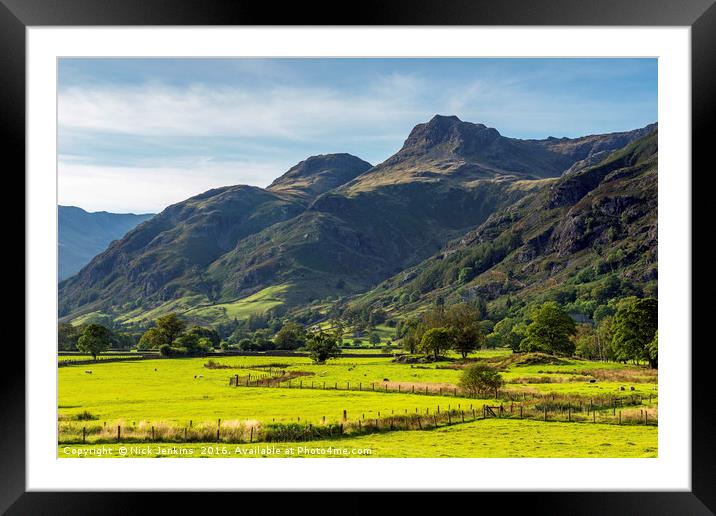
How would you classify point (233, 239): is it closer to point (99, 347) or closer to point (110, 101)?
point (110, 101)

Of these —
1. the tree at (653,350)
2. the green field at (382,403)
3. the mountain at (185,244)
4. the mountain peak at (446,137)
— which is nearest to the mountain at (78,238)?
the mountain at (185,244)

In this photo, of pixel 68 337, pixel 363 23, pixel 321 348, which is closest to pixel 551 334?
pixel 321 348

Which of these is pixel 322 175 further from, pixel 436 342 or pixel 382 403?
pixel 382 403

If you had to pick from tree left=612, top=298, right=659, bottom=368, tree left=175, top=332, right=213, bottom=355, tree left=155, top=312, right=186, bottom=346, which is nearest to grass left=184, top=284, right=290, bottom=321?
tree left=155, top=312, right=186, bottom=346

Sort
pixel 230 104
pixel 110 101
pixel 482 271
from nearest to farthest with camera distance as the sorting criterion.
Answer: pixel 110 101 < pixel 230 104 < pixel 482 271

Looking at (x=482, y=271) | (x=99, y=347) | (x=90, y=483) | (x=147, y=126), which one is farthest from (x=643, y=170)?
(x=90, y=483)

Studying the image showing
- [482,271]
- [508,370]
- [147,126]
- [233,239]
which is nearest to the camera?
[508,370]

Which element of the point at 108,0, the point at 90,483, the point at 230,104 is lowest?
the point at 90,483
